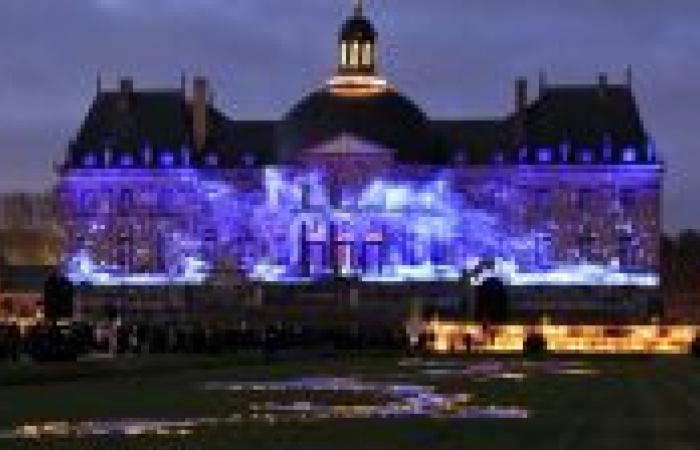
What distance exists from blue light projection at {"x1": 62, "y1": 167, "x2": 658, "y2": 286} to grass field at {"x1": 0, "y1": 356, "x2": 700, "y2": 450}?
4218 inches

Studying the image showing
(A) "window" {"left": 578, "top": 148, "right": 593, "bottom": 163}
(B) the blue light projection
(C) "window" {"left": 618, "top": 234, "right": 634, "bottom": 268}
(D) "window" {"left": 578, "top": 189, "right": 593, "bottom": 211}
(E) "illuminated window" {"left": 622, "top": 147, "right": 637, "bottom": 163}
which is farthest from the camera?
(A) "window" {"left": 578, "top": 148, "right": 593, "bottom": 163}

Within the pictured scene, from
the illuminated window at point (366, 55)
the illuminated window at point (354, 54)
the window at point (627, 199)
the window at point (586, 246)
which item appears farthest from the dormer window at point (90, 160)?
the window at point (627, 199)

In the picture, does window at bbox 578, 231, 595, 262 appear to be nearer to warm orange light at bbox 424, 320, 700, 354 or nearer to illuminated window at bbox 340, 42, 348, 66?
illuminated window at bbox 340, 42, 348, 66

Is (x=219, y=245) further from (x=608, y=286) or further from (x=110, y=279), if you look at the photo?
(x=608, y=286)

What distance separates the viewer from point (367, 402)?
144 ft

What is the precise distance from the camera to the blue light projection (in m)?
183

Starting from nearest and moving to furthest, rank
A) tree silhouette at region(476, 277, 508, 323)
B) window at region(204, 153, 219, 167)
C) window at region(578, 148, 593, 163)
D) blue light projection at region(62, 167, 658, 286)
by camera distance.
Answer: tree silhouette at region(476, 277, 508, 323), blue light projection at region(62, 167, 658, 286), window at region(578, 148, 593, 163), window at region(204, 153, 219, 167)

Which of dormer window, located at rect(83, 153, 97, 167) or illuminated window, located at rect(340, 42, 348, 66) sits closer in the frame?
dormer window, located at rect(83, 153, 97, 167)

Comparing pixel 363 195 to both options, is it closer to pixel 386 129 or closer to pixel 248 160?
pixel 386 129

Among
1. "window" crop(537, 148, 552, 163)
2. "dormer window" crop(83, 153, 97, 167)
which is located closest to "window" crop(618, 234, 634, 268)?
"window" crop(537, 148, 552, 163)

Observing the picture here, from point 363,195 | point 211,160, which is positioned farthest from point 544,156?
point 211,160

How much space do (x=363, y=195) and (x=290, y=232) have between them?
23.4 ft

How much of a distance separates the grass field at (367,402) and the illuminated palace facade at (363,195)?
349ft

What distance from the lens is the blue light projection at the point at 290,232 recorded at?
18338 centimetres
